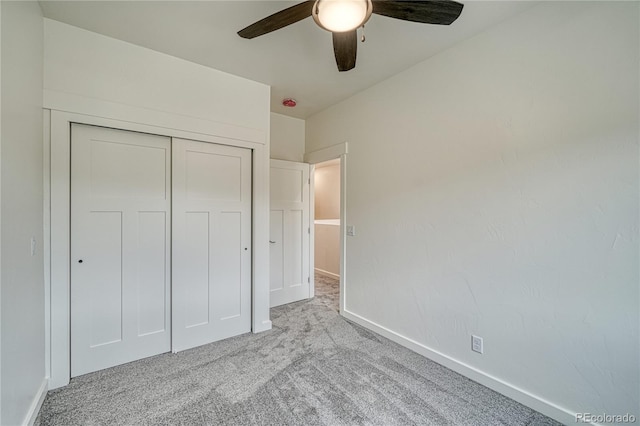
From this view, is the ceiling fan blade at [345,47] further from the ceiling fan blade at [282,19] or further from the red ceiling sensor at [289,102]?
the red ceiling sensor at [289,102]

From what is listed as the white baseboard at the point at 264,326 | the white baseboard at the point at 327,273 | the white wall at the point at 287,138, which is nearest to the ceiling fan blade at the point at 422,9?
Result: the white wall at the point at 287,138

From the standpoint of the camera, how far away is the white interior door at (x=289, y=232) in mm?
3621

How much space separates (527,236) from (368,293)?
1.63 meters

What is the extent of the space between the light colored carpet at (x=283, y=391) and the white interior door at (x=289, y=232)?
116 cm

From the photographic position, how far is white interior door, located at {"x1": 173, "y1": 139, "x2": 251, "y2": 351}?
8.02 ft

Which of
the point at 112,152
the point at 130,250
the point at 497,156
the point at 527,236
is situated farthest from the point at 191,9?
the point at 527,236

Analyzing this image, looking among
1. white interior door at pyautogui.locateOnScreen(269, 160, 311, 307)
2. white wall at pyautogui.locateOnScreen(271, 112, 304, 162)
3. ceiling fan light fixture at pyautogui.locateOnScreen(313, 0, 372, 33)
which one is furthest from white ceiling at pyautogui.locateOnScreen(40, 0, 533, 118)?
white interior door at pyautogui.locateOnScreen(269, 160, 311, 307)

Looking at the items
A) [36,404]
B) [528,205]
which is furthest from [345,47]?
[36,404]

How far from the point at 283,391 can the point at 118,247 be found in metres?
1.70

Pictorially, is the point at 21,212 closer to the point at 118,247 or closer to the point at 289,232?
the point at 118,247

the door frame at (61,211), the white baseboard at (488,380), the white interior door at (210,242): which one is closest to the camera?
the white baseboard at (488,380)

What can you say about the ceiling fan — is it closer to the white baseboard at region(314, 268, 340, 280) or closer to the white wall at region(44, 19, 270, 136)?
the white wall at region(44, 19, 270, 136)

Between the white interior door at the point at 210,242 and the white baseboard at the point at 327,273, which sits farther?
the white baseboard at the point at 327,273

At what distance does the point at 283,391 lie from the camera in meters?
1.90
